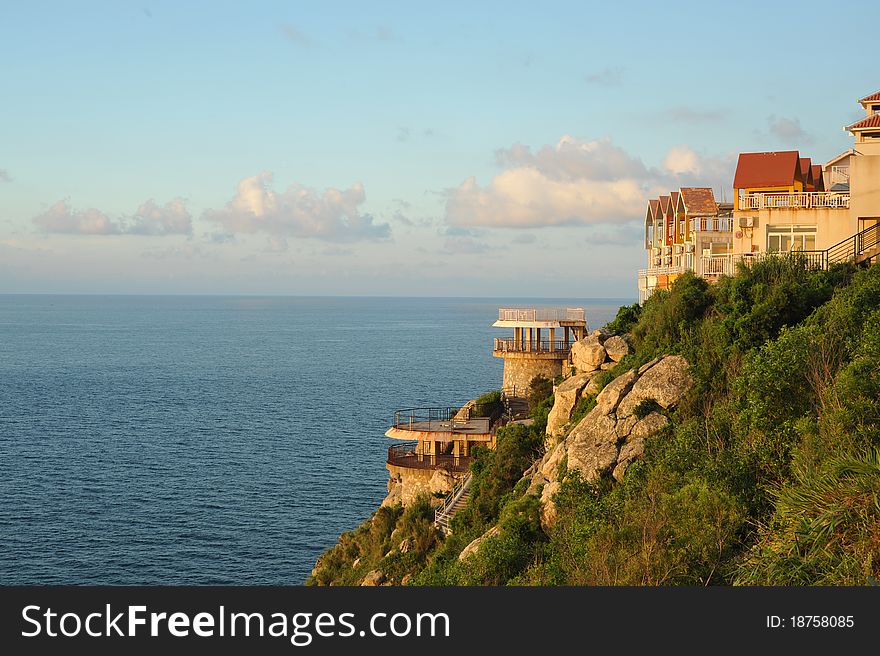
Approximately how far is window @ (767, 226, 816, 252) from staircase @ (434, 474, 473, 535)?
57.0ft

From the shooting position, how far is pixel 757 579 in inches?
754

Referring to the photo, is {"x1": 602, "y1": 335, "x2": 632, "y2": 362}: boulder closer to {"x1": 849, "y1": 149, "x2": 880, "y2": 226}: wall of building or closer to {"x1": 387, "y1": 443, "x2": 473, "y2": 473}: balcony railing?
{"x1": 387, "y1": 443, "x2": 473, "y2": 473}: balcony railing

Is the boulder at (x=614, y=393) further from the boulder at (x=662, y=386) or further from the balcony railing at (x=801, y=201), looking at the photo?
the balcony railing at (x=801, y=201)

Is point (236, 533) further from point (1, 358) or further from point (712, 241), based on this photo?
point (1, 358)

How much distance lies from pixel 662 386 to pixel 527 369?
80.6 feet

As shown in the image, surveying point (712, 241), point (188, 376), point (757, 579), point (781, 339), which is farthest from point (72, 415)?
point (757, 579)

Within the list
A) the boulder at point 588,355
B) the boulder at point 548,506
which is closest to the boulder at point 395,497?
the boulder at point 588,355

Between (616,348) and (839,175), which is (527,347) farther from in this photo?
(839,175)

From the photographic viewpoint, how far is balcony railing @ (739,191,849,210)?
42.9 m

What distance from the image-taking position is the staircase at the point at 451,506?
129ft

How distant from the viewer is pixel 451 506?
40.6 metres

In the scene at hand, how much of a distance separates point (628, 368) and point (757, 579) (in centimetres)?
1693

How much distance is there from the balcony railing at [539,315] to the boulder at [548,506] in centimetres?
2632

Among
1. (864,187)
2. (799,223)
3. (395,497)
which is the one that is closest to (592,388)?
(799,223)
